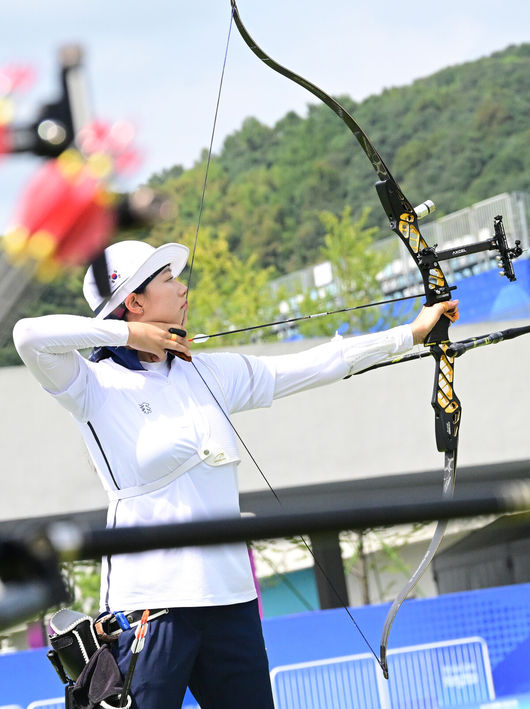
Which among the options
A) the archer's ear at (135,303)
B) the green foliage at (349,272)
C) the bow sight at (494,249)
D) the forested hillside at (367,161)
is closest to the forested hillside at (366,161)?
the forested hillside at (367,161)

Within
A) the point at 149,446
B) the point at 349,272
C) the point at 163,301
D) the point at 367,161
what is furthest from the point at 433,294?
the point at 367,161

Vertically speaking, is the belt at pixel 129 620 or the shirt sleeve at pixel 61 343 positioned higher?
the shirt sleeve at pixel 61 343

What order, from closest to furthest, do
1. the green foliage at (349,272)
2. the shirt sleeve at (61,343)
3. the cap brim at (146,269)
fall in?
the shirt sleeve at (61,343) → the cap brim at (146,269) → the green foliage at (349,272)

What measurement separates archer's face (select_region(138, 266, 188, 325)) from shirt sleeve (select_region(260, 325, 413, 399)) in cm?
20

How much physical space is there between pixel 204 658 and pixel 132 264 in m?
0.68

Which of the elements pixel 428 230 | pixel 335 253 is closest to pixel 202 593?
pixel 335 253

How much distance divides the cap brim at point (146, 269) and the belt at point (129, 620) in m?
0.51

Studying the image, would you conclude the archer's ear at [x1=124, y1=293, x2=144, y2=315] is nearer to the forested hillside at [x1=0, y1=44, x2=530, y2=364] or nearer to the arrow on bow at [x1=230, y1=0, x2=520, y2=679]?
the arrow on bow at [x1=230, y1=0, x2=520, y2=679]

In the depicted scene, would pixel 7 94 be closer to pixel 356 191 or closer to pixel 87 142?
pixel 87 142

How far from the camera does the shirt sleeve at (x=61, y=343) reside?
1736 millimetres

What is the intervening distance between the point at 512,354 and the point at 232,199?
69.6 feet

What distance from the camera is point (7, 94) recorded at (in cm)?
70

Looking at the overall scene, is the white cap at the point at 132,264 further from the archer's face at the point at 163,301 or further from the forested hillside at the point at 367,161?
the forested hillside at the point at 367,161

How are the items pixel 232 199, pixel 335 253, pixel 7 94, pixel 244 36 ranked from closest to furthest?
pixel 7 94
pixel 244 36
pixel 335 253
pixel 232 199
